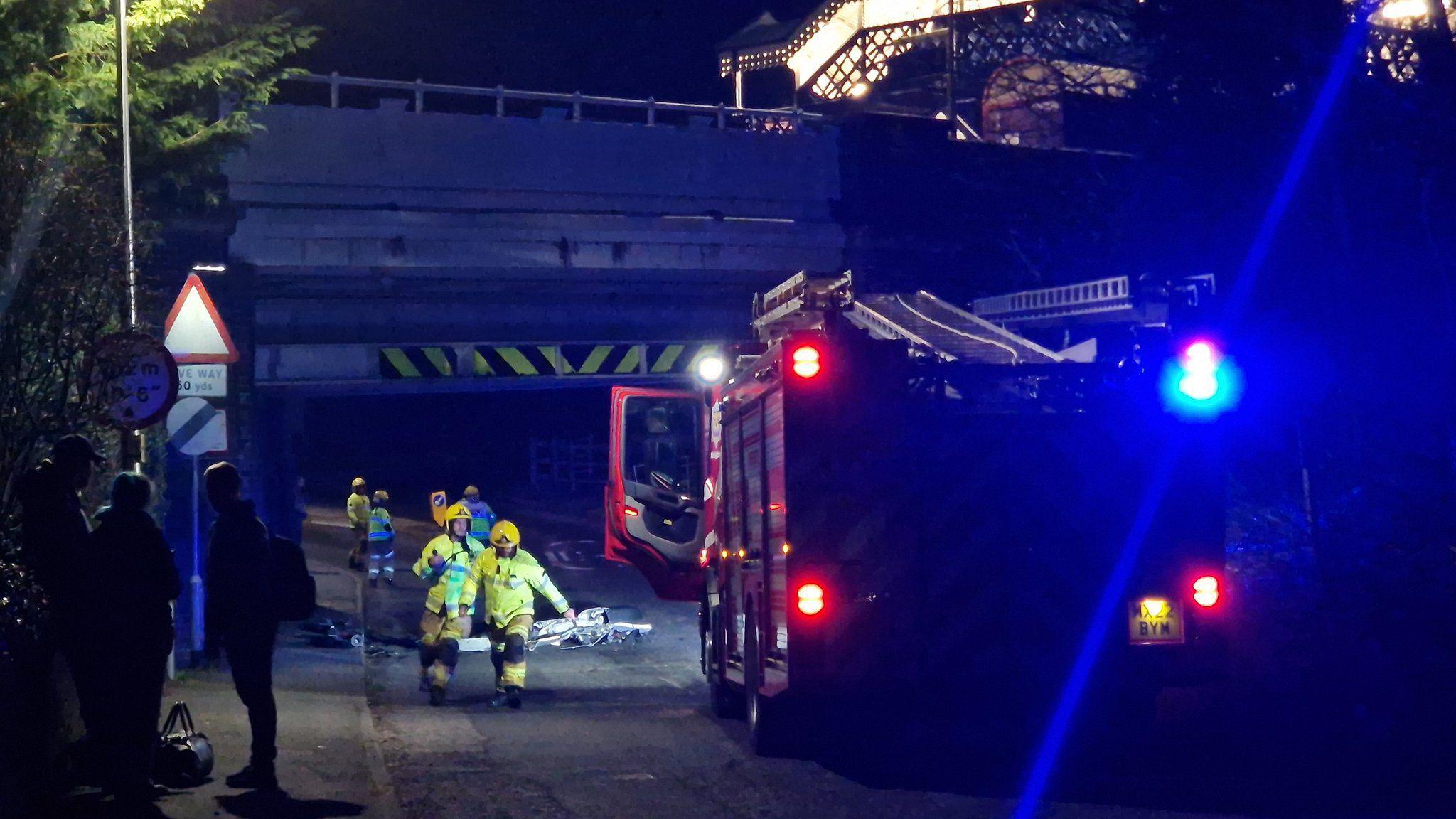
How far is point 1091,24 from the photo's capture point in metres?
18.1

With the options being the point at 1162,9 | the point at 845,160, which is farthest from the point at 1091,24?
the point at 845,160

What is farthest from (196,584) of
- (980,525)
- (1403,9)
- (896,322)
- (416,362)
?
Result: (1403,9)

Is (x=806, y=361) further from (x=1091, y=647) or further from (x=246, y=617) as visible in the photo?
(x=246, y=617)

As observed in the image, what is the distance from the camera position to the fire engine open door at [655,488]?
1521 cm

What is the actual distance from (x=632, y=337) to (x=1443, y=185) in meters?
14.1

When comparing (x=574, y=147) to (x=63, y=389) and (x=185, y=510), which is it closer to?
(x=185, y=510)

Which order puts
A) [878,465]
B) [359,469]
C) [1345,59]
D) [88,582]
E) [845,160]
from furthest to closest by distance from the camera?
[359,469] → [845,160] → [1345,59] → [878,465] → [88,582]

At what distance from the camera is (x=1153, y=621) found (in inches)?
354

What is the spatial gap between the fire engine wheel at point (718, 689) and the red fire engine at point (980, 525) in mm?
2392

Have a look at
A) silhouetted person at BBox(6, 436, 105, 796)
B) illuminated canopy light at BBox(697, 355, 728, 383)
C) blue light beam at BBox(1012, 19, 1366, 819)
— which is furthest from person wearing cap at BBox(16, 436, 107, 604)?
illuminated canopy light at BBox(697, 355, 728, 383)

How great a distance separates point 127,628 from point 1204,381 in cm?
565

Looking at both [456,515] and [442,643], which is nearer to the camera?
[442,643]

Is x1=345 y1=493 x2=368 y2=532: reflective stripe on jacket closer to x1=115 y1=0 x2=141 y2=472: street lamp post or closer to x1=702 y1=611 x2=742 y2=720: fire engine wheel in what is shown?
x1=115 y1=0 x2=141 y2=472: street lamp post

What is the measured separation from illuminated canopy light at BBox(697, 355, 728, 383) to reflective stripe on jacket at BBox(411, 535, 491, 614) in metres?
2.24
